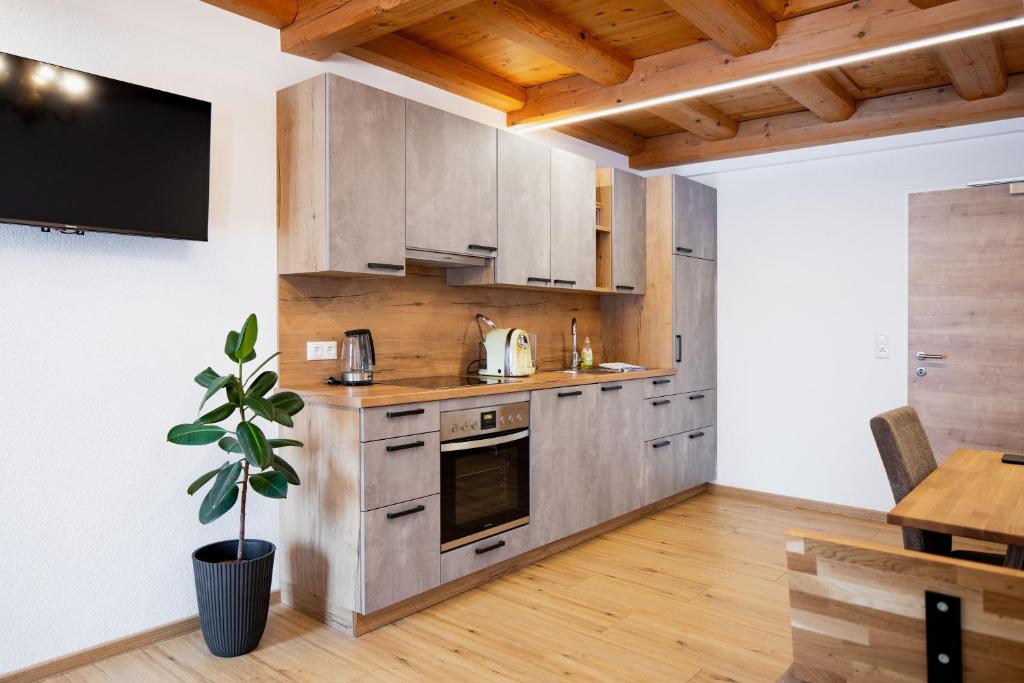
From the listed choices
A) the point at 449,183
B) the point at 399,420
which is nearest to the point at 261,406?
the point at 399,420

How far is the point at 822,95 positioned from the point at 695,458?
2.43 m

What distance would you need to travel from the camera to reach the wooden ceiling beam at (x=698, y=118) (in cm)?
414

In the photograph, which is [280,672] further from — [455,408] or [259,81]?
[259,81]

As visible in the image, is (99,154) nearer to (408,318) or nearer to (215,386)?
(215,386)

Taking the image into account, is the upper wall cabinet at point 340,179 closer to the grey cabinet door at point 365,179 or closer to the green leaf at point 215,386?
the grey cabinet door at point 365,179

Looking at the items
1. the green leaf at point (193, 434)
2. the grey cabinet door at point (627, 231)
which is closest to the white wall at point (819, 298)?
the grey cabinet door at point (627, 231)

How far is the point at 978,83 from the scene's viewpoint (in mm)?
3643

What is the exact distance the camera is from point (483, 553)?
314 centimetres

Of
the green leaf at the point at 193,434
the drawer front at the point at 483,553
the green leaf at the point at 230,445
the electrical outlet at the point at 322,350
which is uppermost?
the electrical outlet at the point at 322,350

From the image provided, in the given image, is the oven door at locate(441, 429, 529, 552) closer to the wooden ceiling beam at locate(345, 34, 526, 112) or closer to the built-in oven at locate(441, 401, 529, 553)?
the built-in oven at locate(441, 401, 529, 553)

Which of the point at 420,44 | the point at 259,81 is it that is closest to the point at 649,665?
the point at 259,81

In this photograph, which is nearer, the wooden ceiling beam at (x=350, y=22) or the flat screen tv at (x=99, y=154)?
the flat screen tv at (x=99, y=154)

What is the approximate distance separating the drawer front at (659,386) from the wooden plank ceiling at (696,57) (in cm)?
163

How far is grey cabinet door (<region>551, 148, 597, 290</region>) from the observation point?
3930 millimetres
